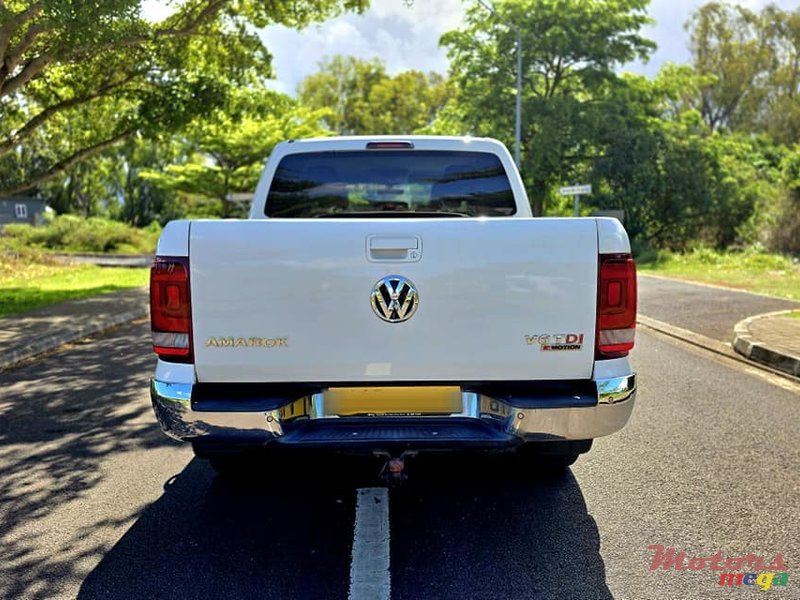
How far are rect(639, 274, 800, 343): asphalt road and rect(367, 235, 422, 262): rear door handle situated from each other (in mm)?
7235

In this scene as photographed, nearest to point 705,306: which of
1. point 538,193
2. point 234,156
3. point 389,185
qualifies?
point 389,185

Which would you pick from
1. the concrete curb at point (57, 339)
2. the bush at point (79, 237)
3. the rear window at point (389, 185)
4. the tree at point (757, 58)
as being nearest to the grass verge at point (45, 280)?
the concrete curb at point (57, 339)

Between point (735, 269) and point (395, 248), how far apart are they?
19623mm

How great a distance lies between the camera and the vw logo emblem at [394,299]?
2.96 metres

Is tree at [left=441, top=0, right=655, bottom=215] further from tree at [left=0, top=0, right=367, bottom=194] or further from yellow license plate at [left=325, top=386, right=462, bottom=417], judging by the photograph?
yellow license plate at [left=325, top=386, right=462, bottom=417]

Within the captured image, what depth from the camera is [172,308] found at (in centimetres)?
298

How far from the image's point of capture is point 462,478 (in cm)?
409

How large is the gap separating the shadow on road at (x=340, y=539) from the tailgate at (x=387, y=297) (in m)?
0.84

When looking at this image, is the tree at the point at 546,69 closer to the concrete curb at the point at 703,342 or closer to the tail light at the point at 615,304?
the concrete curb at the point at 703,342

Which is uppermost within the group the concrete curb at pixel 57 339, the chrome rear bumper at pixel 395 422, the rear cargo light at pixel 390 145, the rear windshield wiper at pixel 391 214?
the rear cargo light at pixel 390 145

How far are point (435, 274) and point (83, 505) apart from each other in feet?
7.87

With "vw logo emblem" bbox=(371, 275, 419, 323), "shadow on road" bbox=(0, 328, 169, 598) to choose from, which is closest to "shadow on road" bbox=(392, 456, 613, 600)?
"vw logo emblem" bbox=(371, 275, 419, 323)

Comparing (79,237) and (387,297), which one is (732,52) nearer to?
(79,237)

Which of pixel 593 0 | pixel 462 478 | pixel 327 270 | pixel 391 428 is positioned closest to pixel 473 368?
pixel 391 428
